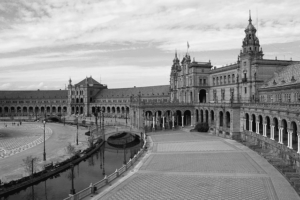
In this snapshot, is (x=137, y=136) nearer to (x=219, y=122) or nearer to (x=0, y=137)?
(x=219, y=122)

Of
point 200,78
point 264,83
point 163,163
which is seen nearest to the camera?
point 163,163

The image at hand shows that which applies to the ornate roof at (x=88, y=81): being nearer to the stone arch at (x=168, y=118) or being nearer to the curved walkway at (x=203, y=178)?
the stone arch at (x=168, y=118)

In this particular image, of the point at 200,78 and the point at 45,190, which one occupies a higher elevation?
the point at 200,78

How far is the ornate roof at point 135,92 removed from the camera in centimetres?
12178

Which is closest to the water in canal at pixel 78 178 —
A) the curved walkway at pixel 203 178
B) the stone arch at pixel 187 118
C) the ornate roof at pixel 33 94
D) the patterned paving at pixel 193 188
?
the curved walkway at pixel 203 178

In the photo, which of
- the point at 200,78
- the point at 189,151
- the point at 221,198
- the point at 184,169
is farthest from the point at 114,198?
the point at 200,78

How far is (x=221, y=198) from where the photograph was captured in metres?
25.4

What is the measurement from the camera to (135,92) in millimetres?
132375

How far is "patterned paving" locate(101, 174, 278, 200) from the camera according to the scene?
2605 cm

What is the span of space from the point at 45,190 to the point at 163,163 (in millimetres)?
15940

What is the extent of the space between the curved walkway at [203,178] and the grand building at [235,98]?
664 centimetres

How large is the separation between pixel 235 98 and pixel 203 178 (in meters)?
43.0

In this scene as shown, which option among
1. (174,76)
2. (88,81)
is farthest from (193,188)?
(88,81)

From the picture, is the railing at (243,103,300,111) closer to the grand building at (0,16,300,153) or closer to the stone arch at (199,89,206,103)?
the grand building at (0,16,300,153)
